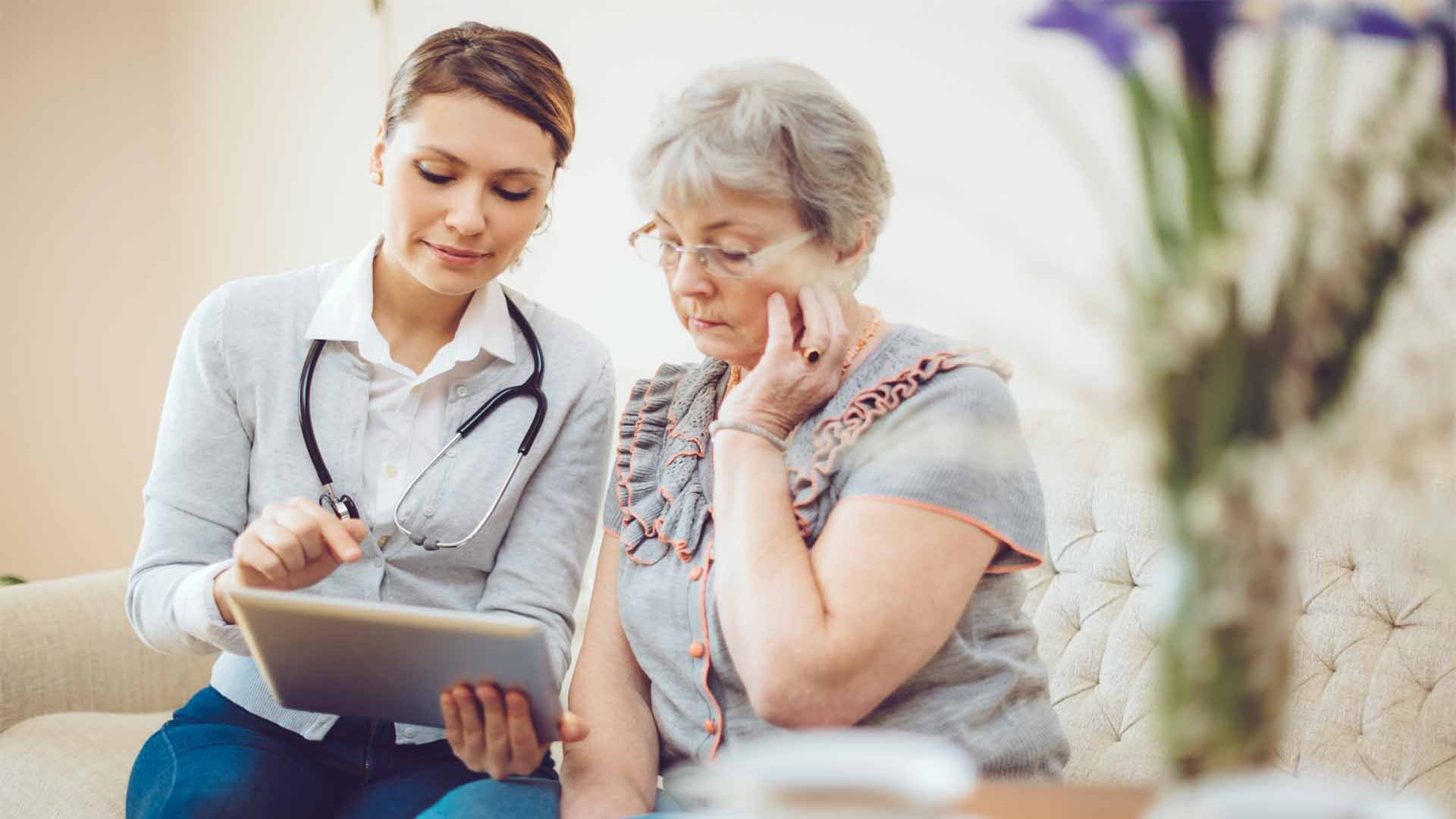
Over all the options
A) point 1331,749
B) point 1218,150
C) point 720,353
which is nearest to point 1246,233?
point 1218,150

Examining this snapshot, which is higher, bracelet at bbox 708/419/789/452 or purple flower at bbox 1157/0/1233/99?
purple flower at bbox 1157/0/1233/99

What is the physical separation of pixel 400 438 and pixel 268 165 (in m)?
2.08

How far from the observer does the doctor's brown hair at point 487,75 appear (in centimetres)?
154

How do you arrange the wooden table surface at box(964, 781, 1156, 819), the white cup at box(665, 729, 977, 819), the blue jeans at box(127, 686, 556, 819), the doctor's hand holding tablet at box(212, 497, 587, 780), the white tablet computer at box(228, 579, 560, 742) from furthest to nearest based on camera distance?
the blue jeans at box(127, 686, 556, 819) < the doctor's hand holding tablet at box(212, 497, 587, 780) < the white tablet computer at box(228, 579, 560, 742) < the wooden table surface at box(964, 781, 1156, 819) < the white cup at box(665, 729, 977, 819)

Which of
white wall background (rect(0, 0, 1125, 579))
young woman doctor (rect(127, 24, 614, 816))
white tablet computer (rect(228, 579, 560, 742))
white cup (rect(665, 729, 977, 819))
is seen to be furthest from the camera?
white wall background (rect(0, 0, 1125, 579))

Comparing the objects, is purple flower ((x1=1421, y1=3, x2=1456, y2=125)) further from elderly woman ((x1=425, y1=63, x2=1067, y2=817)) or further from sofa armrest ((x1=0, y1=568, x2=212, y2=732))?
sofa armrest ((x1=0, y1=568, x2=212, y2=732))

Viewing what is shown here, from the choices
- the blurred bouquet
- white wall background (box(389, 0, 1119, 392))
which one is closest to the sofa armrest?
white wall background (box(389, 0, 1119, 392))

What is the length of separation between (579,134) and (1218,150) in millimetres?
2255

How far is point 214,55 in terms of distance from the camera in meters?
3.44

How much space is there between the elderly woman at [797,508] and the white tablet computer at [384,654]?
17 cm

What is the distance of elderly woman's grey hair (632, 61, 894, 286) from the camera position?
4.34ft

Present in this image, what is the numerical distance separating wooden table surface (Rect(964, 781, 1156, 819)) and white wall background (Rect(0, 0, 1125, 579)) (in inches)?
51.0

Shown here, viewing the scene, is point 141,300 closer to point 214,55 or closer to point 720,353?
point 214,55

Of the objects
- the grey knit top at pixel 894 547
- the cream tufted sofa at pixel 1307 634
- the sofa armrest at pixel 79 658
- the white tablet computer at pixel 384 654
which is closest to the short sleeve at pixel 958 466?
the grey knit top at pixel 894 547
